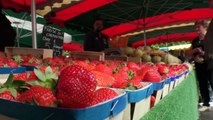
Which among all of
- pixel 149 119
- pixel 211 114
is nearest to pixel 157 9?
pixel 211 114

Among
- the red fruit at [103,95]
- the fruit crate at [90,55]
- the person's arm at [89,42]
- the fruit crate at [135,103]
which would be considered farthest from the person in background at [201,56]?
the red fruit at [103,95]

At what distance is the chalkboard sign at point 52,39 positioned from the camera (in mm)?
5578

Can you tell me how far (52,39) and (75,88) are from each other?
16.6ft

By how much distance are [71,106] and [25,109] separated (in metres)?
0.13

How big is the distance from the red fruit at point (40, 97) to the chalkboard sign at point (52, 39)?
478 cm

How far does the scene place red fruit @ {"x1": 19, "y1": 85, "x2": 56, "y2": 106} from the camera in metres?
0.76

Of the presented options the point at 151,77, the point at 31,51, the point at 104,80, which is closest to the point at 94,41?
the point at 31,51

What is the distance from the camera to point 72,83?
83 centimetres

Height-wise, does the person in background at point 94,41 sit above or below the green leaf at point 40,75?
above

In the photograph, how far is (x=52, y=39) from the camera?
578cm

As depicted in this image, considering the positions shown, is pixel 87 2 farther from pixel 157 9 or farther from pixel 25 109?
pixel 25 109

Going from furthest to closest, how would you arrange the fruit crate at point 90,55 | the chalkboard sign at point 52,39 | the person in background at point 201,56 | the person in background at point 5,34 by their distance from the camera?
the person in background at point 201,56 → the chalkboard sign at point 52,39 → the person in background at point 5,34 → the fruit crate at point 90,55

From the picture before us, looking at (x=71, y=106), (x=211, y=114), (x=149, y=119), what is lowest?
(x=211, y=114)

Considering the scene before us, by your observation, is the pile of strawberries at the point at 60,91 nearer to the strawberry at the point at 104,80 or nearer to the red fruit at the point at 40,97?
the red fruit at the point at 40,97
